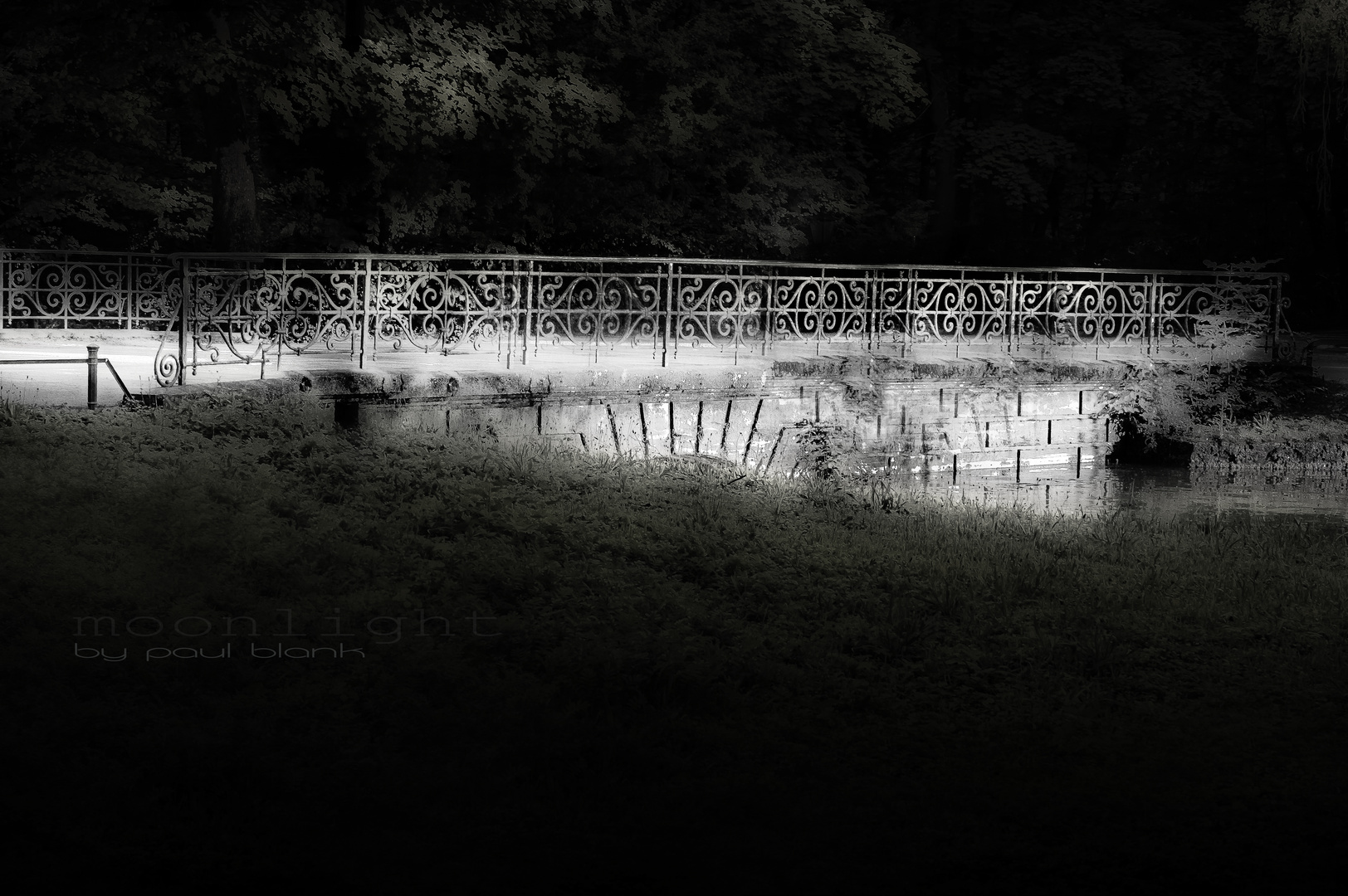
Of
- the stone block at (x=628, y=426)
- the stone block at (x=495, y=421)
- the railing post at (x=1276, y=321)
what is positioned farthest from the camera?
the railing post at (x=1276, y=321)

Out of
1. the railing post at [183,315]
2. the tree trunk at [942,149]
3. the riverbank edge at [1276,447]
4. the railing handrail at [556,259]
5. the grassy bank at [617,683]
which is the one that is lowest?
the grassy bank at [617,683]

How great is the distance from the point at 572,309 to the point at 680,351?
161 cm

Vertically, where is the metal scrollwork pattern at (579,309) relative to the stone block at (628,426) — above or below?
above

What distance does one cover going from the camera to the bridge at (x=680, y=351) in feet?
42.9

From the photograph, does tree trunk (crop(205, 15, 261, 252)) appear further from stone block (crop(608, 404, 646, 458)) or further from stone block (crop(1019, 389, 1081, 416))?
stone block (crop(1019, 389, 1081, 416))

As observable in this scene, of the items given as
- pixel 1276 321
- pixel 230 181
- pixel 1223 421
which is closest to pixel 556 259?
pixel 1223 421

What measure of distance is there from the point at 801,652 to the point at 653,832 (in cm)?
247

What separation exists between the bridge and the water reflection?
0.55 metres

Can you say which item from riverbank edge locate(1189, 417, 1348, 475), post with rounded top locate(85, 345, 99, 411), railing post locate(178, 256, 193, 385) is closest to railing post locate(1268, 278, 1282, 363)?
riverbank edge locate(1189, 417, 1348, 475)

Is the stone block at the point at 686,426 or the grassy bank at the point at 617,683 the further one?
the stone block at the point at 686,426

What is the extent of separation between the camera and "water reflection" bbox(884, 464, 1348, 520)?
45.7 feet

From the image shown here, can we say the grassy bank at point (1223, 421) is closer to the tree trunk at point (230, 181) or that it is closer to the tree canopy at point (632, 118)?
the tree canopy at point (632, 118)

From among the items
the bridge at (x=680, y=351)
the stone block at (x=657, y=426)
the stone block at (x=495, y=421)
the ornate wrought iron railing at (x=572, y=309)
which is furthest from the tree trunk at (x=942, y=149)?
the stone block at (x=495, y=421)

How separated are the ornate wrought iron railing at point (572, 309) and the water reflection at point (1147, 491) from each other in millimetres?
1932
